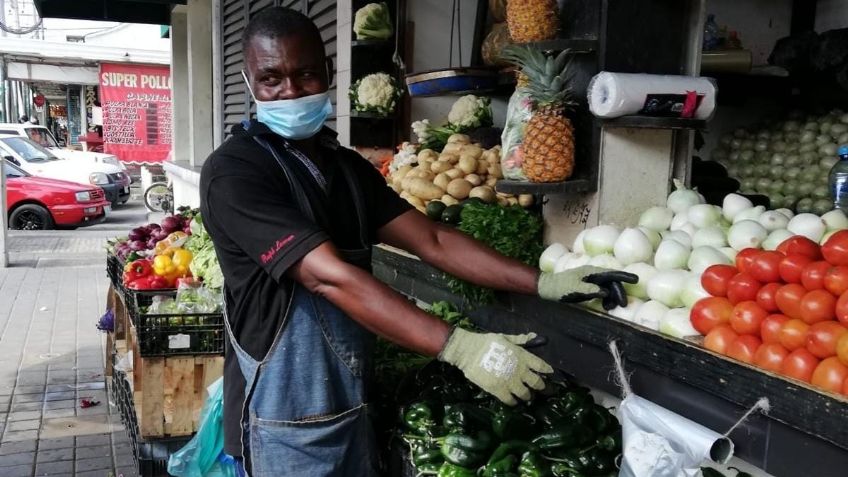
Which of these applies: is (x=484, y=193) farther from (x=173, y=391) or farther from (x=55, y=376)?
(x=55, y=376)

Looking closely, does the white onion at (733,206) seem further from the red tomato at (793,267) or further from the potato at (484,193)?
the potato at (484,193)

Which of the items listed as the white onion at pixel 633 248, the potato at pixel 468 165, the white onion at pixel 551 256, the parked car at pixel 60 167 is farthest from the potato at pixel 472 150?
the parked car at pixel 60 167

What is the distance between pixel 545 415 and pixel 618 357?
49 cm

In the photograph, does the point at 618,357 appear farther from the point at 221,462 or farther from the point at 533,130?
the point at 221,462

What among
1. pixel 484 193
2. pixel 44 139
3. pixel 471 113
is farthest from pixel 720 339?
pixel 44 139

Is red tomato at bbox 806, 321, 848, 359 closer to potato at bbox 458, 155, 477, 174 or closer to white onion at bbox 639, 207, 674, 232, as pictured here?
white onion at bbox 639, 207, 674, 232

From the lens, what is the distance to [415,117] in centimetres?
639

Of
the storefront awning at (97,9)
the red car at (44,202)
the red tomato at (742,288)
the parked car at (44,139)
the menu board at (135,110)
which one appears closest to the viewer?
the red tomato at (742,288)

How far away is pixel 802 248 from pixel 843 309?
0.41 m

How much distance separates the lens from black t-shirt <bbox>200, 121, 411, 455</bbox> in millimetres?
2273

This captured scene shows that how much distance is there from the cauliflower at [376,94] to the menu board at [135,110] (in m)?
22.0

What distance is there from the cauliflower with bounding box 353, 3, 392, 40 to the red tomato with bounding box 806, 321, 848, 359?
4596mm

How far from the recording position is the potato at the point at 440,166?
5.18m

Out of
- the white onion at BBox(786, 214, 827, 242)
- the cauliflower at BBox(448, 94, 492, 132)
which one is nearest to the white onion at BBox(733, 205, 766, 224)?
the white onion at BBox(786, 214, 827, 242)
